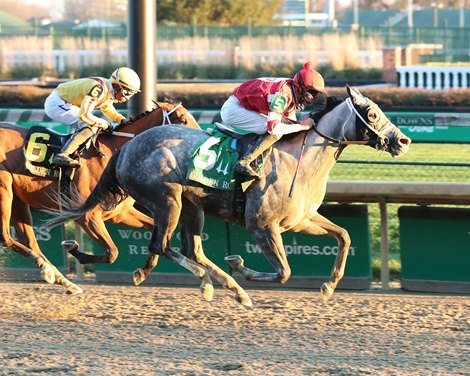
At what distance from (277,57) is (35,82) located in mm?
8087

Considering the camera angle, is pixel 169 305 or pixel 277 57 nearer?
pixel 169 305

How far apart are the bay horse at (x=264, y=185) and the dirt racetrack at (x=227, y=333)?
33 centimetres

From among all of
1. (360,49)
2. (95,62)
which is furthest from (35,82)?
(360,49)

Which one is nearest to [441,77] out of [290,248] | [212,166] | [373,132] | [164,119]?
[290,248]

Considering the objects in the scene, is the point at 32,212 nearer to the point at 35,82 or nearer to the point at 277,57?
the point at 35,82

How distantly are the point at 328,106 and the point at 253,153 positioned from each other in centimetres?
68

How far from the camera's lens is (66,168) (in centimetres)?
757

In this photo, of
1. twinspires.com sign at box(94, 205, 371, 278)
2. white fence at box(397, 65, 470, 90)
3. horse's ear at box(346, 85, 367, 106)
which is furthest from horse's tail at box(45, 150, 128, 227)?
white fence at box(397, 65, 470, 90)

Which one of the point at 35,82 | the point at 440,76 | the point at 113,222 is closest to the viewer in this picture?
the point at 113,222

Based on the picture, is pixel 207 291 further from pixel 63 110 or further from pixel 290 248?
pixel 63 110

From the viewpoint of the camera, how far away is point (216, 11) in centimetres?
4206

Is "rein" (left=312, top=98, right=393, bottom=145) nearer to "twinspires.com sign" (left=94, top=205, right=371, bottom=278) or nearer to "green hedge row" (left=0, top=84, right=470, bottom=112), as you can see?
"twinspires.com sign" (left=94, top=205, right=371, bottom=278)

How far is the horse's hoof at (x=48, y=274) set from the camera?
288 inches

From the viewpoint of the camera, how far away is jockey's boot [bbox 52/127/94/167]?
746 centimetres
